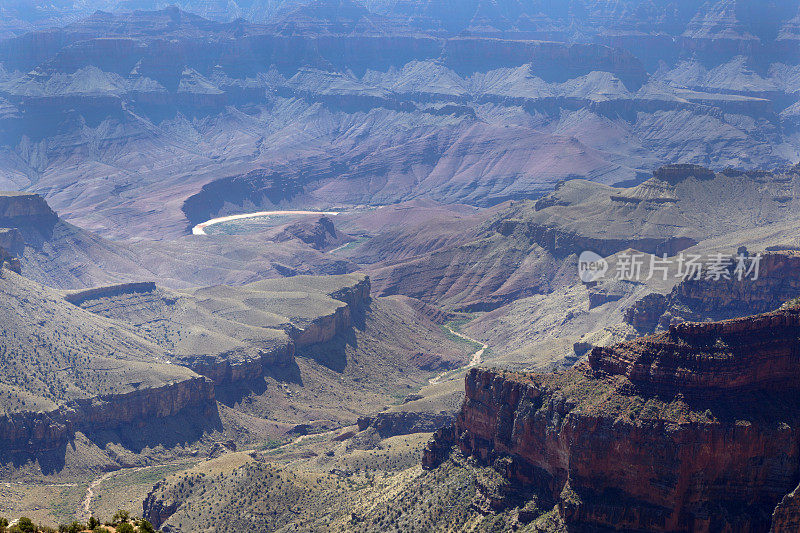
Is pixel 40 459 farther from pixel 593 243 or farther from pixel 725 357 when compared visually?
pixel 593 243

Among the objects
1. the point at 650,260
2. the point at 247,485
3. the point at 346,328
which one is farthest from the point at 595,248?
the point at 247,485

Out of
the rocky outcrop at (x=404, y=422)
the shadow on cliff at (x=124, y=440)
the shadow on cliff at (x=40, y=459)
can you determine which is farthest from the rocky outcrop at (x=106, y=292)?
the rocky outcrop at (x=404, y=422)

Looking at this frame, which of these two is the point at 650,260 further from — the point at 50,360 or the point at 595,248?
the point at 50,360

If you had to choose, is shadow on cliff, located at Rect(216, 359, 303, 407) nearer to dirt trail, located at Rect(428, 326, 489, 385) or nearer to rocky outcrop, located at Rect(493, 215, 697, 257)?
dirt trail, located at Rect(428, 326, 489, 385)

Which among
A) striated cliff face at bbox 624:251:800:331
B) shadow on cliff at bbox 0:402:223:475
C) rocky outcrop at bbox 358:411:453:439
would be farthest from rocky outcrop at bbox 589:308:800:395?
shadow on cliff at bbox 0:402:223:475

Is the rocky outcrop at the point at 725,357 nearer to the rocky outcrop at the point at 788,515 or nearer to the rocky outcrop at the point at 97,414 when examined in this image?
the rocky outcrop at the point at 788,515

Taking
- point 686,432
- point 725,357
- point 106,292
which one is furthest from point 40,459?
point 725,357
